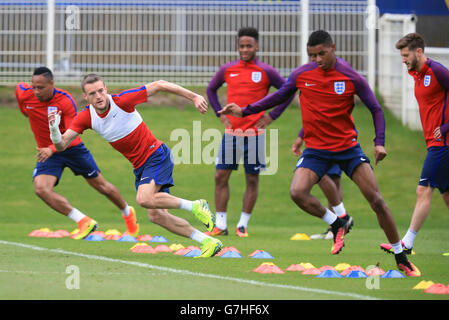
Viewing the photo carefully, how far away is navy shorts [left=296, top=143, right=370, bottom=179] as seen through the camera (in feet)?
31.6

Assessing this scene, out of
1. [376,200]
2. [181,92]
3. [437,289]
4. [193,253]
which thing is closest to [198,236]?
[193,253]

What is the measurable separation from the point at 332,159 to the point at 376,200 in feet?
2.68

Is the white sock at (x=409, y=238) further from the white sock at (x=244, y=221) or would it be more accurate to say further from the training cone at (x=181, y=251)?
the white sock at (x=244, y=221)

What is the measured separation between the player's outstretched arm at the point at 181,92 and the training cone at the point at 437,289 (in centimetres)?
304

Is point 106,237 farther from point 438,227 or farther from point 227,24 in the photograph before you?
point 227,24

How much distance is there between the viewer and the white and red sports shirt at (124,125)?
10.1 meters

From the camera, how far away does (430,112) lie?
33.8ft

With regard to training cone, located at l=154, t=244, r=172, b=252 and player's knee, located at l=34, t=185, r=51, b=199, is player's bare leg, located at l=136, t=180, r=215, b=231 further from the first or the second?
player's knee, located at l=34, t=185, r=51, b=199

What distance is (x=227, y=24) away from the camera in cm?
2116

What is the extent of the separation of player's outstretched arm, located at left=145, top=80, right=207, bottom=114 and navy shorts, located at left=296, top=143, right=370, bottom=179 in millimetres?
1323

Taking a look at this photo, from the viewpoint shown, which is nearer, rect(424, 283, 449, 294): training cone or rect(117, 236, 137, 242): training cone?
rect(424, 283, 449, 294): training cone

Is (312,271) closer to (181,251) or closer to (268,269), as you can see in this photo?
(268,269)

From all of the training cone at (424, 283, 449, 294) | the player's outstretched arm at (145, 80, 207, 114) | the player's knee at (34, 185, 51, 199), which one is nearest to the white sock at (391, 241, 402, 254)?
the training cone at (424, 283, 449, 294)
